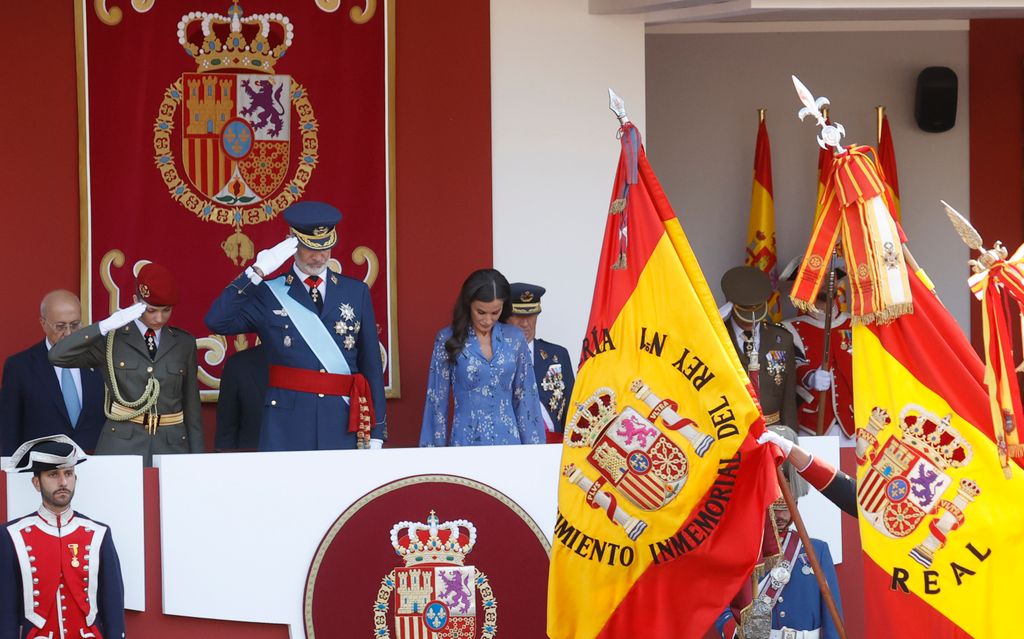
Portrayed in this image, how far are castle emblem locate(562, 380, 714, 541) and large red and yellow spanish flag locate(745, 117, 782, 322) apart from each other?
4.34 metres

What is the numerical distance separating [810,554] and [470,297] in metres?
2.37

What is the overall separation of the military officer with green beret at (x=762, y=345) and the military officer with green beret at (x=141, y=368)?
10.1 ft

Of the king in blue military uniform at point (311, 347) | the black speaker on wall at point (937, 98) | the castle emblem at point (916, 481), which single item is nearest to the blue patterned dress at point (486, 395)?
the king in blue military uniform at point (311, 347)

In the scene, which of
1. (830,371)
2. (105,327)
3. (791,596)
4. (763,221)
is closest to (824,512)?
(791,596)

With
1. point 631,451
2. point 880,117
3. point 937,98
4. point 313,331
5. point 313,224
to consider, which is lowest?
point 631,451

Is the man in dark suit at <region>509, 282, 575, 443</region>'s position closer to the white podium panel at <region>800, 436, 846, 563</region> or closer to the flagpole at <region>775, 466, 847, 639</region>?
the white podium panel at <region>800, 436, 846, 563</region>

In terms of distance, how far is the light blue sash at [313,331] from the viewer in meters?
7.61

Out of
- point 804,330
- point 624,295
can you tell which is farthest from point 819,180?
point 624,295

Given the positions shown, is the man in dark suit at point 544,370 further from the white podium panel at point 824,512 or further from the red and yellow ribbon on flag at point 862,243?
the red and yellow ribbon on flag at point 862,243

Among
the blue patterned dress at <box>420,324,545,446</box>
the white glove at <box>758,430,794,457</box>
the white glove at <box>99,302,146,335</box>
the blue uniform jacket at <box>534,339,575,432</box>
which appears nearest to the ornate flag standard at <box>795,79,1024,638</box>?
the white glove at <box>758,430,794,457</box>

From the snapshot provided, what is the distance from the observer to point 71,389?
8164 millimetres

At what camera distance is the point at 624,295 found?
643cm

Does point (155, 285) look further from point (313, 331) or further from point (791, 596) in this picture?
point (791, 596)

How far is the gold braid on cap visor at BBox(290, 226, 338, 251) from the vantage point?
756cm
